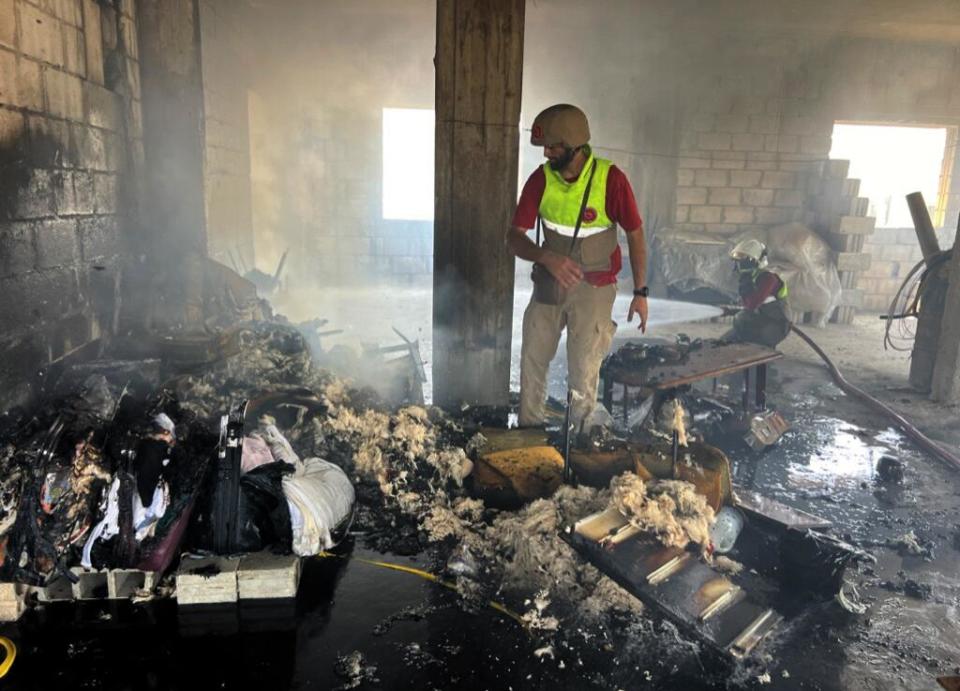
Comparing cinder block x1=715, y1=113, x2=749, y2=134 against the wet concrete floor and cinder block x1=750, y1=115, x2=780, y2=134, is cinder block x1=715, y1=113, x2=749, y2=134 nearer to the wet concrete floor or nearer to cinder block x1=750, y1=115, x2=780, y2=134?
cinder block x1=750, y1=115, x2=780, y2=134

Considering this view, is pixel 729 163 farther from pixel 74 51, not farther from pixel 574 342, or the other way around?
pixel 74 51

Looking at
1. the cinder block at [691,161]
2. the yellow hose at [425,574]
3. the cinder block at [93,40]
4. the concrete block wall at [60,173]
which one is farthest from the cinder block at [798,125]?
the yellow hose at [425,574]

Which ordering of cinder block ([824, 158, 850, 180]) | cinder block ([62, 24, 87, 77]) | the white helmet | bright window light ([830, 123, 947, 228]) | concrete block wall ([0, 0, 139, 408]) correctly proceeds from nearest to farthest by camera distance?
concrete block wall ([0, 0, 139, 408])
cinder block ([62, 24, 87, 77])
the white helmet
cinder block ([824, 158, 850, 180])
bright window light ([830, 123, 947, 228])

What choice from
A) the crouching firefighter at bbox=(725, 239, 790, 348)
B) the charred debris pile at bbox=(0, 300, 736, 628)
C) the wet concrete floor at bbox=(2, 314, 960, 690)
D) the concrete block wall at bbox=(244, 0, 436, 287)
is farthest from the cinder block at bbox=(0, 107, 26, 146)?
the concrete block wall at bbox=(244, 0, 436, 287)

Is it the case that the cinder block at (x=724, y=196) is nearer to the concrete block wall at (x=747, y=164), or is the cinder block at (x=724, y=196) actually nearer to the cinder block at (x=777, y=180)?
the concrete block wall at (x=747, y=164)

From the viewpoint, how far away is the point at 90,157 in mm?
5195

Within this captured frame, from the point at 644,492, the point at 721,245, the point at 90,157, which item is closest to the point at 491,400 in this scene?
the point at 644,492

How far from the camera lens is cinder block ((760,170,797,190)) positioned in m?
12.8

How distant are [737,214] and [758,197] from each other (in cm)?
51

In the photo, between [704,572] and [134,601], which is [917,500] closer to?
[704,572]

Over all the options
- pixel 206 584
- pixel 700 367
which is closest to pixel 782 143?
pixel 700 367

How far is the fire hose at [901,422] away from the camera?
5258 mm

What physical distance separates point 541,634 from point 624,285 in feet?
36.4

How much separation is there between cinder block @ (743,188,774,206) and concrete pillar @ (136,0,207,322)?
9.93m
